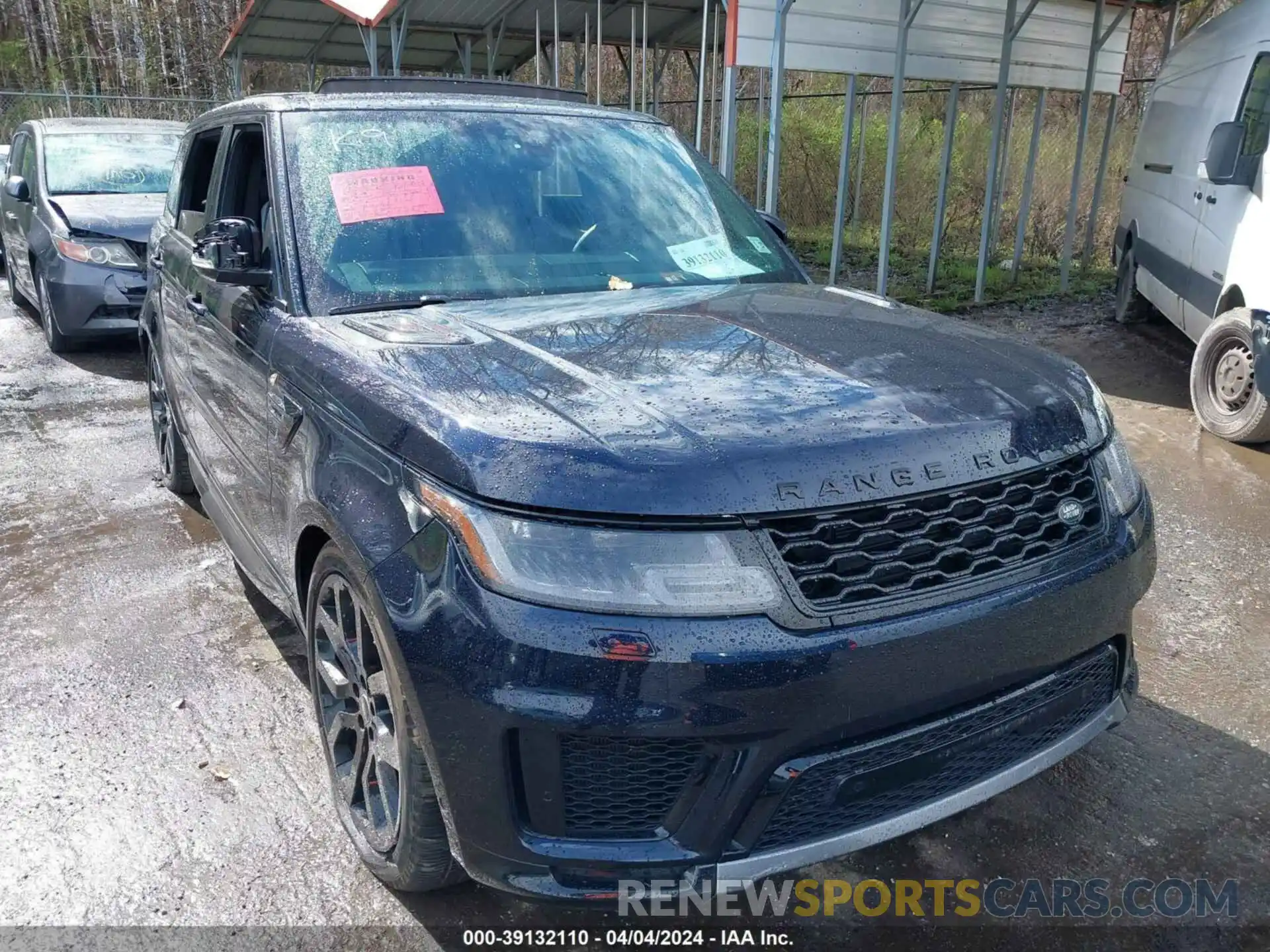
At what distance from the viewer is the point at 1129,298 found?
880 cm

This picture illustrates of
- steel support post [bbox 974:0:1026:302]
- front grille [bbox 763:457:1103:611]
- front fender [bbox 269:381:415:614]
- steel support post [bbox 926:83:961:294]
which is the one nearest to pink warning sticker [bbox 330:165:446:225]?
front fender [bbox 269:381:415:614]

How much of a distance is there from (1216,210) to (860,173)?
25.3 ft

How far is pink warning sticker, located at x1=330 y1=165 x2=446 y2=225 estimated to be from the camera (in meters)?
2.87

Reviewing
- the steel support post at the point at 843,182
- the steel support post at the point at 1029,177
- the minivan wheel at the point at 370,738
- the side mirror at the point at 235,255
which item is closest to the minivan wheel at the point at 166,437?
the side mirror at the point at 235,255

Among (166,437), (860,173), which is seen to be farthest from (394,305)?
(860,173)

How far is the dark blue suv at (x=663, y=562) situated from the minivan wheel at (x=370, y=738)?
0.4 inches

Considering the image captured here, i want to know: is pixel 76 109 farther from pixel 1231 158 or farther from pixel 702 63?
pixel 1231 158

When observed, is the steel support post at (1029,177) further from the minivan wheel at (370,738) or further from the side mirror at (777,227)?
the minivan wheel at (370,738)

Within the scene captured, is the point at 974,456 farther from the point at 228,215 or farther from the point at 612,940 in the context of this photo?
the point at 228,215

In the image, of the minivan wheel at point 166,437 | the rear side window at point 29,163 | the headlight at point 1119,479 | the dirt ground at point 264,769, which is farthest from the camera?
the rear side window at point 29,163

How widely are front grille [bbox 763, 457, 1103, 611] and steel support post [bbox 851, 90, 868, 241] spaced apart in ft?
35.0

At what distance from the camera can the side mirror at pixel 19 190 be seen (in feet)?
26.7

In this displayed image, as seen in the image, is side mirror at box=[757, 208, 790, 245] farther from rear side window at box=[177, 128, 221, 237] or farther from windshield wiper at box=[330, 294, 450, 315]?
rear side window at box=[177, 128, 221, 237]

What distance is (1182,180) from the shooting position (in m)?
6.93
